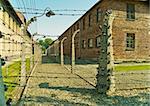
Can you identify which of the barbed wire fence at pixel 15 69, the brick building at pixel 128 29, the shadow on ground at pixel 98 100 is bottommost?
the shadow on ground at pixel 98 100

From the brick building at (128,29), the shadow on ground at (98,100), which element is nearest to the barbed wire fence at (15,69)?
the shadow on ground at (98,100)

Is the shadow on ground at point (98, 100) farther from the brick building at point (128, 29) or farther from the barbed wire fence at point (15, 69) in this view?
the brick building at point (128, 29)

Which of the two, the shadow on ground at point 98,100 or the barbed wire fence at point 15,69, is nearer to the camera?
the barbed wire fence at point 15,69

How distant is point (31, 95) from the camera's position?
696cm

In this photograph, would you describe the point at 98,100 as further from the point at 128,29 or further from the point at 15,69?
the point at 128,29

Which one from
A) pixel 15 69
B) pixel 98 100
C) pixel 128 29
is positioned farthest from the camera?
pixel 128 29

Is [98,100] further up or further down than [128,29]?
further down

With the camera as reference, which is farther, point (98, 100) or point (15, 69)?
point (15, 69)

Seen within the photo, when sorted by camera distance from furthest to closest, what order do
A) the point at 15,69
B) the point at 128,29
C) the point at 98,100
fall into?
the point at 128,29 < the point at 15,69 < the point at 98,100

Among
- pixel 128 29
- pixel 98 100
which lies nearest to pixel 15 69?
pixel 98 100

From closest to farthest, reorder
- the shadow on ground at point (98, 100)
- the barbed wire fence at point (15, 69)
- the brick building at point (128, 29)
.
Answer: the barbed wire fence at point (15, 69), the shadow on ground at point (98, 100), the brick building at point (128, 29)

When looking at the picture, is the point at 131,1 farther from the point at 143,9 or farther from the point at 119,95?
the point at 119,95

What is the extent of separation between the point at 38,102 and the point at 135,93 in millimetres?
2906

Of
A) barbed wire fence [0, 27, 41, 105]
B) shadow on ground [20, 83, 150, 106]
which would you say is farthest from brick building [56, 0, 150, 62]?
shadow on ground [20, 83, 150, 106]
